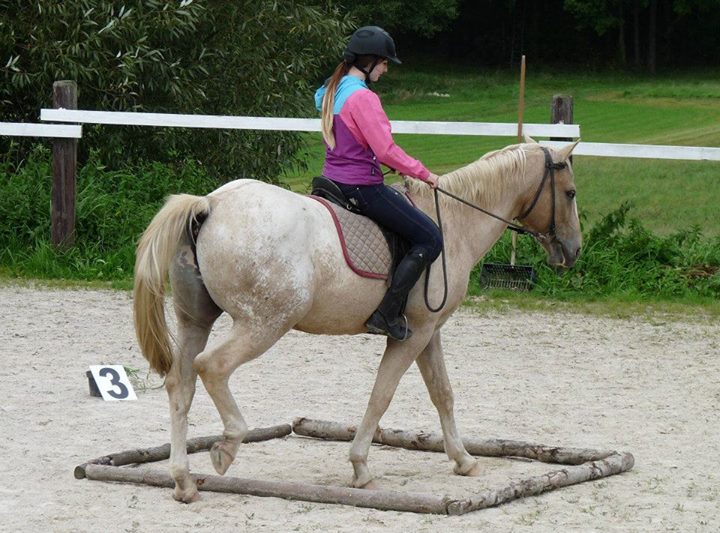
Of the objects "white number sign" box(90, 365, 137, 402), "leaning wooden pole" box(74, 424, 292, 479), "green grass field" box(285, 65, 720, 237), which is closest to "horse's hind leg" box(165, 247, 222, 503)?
"leaning wooden pole" box(74, 424, 292, 479)

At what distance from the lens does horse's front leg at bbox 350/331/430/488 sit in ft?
20.1

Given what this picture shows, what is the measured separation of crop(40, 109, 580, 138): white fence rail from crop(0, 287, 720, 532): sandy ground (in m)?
1.77

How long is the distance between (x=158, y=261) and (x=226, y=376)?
0.59m

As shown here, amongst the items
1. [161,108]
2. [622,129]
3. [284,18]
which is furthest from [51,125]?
[622,129]

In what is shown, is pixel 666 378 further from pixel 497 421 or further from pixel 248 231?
pixel 248 231

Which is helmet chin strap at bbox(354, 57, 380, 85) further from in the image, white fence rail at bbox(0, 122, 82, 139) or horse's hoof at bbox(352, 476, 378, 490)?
white fence rail at bbox(0, 122, 82, 139)

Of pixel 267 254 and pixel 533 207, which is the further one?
pixel 533 207

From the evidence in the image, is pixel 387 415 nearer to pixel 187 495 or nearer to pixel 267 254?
pixel 187 495

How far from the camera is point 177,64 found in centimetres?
1502

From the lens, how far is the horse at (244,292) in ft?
18.6

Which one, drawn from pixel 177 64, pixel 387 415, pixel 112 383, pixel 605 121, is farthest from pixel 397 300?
pixel 605 121

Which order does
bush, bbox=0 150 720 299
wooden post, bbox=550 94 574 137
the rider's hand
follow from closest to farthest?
the rider's hand < bush, bbox=0 150 720 299 < wooden post, bbox=550 94 574 137

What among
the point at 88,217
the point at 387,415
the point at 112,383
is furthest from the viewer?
the point at 88,217

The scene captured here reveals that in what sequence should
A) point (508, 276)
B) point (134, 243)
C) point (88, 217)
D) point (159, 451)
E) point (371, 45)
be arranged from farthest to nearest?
point (88, 217) < point (134, 243) < point (508, 276) < point (159, 451) < point (371, 45)
